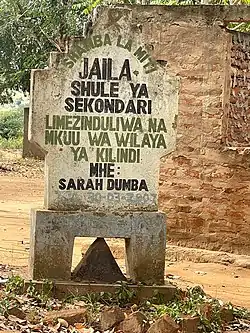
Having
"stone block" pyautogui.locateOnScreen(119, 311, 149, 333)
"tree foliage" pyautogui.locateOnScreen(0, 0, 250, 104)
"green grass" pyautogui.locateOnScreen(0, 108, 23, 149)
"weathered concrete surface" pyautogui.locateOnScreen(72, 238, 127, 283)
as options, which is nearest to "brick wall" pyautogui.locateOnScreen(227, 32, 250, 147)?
"weathered concrete surface" pyautogui.locateOnScreen(72, 238, 127, 283)

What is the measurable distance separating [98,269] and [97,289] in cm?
26

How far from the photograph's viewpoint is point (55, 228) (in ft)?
22.3

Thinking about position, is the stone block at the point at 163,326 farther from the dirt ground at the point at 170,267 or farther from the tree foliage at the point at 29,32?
the tree foliage at the point at 29,32

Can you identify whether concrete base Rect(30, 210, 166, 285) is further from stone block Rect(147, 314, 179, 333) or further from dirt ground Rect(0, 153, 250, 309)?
stone block Rect(147, 314, 179, 333)

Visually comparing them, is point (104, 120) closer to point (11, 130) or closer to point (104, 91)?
point (104, 91)

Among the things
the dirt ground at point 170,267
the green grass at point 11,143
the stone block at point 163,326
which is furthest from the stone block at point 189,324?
the green grass at point 11,143

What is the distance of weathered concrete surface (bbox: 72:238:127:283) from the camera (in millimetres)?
6949

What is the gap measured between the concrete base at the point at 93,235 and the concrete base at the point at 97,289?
13cm

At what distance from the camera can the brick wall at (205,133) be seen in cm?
940

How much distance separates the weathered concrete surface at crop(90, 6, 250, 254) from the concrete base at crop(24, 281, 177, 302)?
8.81 ft

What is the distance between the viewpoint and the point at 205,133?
9.41 metres

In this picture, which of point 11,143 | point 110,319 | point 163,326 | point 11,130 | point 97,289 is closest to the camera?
point 163,326

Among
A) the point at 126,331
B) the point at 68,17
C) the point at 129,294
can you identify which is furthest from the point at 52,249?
the point at 68,17

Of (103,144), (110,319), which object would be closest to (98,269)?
(103,144)
